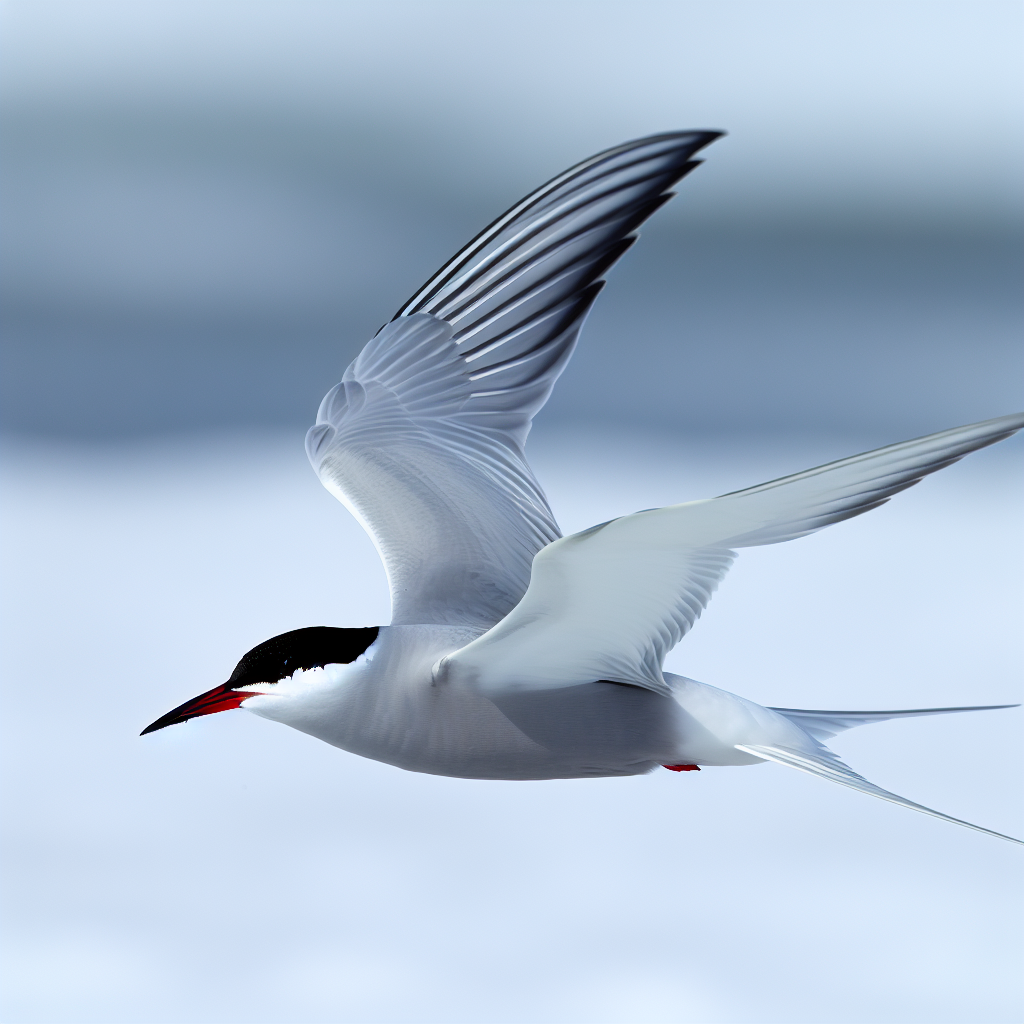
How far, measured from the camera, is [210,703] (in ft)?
4.55

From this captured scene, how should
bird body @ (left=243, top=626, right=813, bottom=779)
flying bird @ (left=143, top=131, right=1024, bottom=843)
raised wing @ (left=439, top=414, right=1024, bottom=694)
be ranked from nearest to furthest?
1. raised wing @ (left=439, top=414, right=1024, bottom=694)
2. flying bird @ (left=143, top=131, right=1024, bottom=843)
3. bird body @ (left=243, top=626, right=813, bottom=779)

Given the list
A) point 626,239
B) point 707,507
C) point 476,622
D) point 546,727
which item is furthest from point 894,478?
point 626,239

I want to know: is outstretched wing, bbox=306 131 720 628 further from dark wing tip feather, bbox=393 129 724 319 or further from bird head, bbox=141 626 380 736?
bird head, bbox=141 626 380 736

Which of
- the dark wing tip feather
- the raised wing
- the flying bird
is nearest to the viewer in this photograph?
the raised wing

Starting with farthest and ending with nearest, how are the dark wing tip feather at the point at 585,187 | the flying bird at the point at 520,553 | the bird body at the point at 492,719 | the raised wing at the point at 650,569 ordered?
the dark wing tip feather at the point at 585,187, the bird body at the point at 492,719, the flying bird at the point at 520,553, the raised wing at the point at 650,569

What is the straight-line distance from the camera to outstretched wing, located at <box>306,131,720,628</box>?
62.9 inches

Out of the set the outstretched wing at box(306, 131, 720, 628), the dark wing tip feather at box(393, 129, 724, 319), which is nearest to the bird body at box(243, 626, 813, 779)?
the outstretched wing at box(306, 131, 720, 628)

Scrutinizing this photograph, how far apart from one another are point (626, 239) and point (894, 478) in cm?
74

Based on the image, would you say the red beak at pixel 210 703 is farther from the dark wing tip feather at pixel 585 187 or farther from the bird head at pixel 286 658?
the dark wing tip feather at pixel 585 187

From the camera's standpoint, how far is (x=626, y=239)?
1667 millimetres

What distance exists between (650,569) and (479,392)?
0.64 metres

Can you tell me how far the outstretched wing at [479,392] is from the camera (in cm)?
160

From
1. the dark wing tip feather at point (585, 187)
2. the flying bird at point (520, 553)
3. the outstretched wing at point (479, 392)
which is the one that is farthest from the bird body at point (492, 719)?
the dark wing tip feather at point (585, 187)

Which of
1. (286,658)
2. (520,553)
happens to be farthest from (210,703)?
(520,553)
